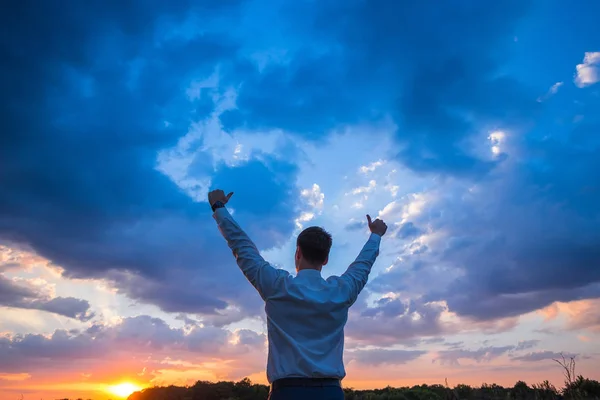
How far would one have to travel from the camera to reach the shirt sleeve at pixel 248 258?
14.3ft

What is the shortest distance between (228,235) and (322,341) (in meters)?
1.43

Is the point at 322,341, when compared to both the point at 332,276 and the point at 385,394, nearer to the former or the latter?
the point at 332,276

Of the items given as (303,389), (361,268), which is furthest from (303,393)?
(361,268)

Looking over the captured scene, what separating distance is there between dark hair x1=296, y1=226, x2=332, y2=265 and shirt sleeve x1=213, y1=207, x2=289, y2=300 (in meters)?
0.37

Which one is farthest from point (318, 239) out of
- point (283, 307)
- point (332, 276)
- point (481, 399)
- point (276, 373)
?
point (481, 399)

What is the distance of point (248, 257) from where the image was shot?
4.56 metres

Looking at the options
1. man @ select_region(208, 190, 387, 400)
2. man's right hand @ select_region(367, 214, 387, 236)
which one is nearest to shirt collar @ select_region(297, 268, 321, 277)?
man @ select_region(208, 190, 387, 400)

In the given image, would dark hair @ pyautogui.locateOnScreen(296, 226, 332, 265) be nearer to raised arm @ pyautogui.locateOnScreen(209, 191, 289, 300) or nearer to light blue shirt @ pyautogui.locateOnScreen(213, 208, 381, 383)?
light blue shirt @ pyautogui.locateOnScreen(213, 208, 381, 383)

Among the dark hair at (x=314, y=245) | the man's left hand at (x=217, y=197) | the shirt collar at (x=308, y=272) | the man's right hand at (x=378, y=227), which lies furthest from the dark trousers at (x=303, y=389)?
the man's right hand at (x=378, y=227)

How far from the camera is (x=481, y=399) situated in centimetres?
1747

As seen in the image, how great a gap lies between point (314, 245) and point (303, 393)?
139 cm

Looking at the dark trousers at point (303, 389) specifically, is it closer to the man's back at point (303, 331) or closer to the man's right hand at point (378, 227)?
the man's back at point (303, 331)

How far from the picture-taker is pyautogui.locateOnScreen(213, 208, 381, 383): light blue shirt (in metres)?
4.14

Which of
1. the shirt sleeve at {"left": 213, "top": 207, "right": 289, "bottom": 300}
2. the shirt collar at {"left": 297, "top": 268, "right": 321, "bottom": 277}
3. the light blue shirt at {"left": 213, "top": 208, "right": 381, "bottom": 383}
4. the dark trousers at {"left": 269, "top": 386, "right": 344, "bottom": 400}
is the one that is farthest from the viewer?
the shirt collar at {"left": 297, "top": 268, "right": 321, "bottom": 277}
